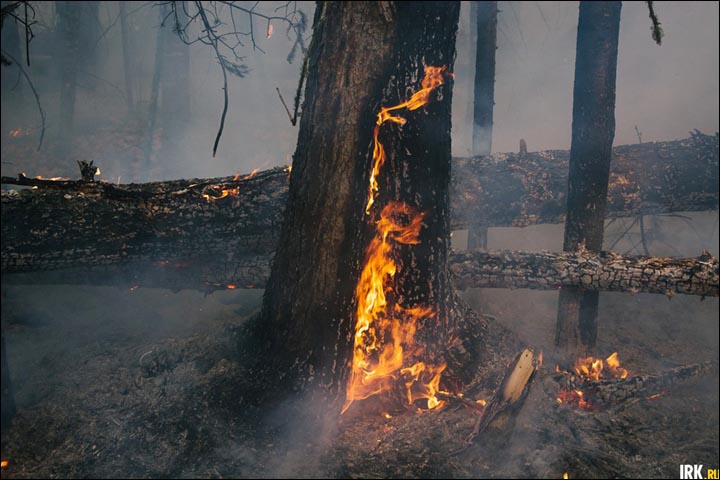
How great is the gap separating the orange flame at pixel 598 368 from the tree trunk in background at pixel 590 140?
0.70 ft

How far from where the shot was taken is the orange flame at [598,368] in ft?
17.6

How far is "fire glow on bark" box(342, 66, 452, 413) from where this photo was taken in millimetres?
3947

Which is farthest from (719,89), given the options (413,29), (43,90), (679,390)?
(43,90)

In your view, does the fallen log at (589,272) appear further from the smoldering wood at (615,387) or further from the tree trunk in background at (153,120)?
the tree trunk in background at (153,120)

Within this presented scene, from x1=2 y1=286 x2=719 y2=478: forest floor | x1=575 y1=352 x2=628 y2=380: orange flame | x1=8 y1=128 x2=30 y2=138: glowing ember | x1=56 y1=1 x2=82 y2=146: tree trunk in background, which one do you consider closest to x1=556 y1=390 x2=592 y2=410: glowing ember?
x1=2 y1=286 x2=719 y2=478: forest floor

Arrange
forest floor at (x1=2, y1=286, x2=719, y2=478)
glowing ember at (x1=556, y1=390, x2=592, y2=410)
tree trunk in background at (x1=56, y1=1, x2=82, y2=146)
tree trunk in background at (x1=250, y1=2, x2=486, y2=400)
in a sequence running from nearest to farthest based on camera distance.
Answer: forest floor at (x1=2, y1=286, x2=719, y2=478), tree trunk in background at (x1=250, y1=2, x2=486, y2=400), glowing ember at (x1=556, y1=390, x2=592, y2=410), tree trunk in background at (x1=56, y1=1, x2=82, y2=146)

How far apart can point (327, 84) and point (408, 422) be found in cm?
292

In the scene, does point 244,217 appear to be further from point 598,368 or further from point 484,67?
point 484,67

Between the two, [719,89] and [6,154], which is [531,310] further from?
[719,89]

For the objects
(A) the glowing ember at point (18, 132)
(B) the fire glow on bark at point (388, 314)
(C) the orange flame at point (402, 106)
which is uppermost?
(A) the glowing ember at point (18, 132)

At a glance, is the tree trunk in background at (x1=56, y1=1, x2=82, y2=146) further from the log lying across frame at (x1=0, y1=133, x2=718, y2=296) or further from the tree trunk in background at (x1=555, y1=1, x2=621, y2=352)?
the tree trunk in background at (x1=555, y1=1, x2=621, y2=352)

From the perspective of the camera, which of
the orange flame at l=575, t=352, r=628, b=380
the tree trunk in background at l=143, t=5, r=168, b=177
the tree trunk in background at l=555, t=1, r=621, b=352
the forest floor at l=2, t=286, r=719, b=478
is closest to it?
the forest floor at l=2, t=286, r=719, b=478

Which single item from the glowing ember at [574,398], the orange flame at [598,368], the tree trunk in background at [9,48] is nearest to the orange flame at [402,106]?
the glowing ember at [574,398]

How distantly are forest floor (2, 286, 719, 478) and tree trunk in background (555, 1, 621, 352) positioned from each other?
1240 millimetres
